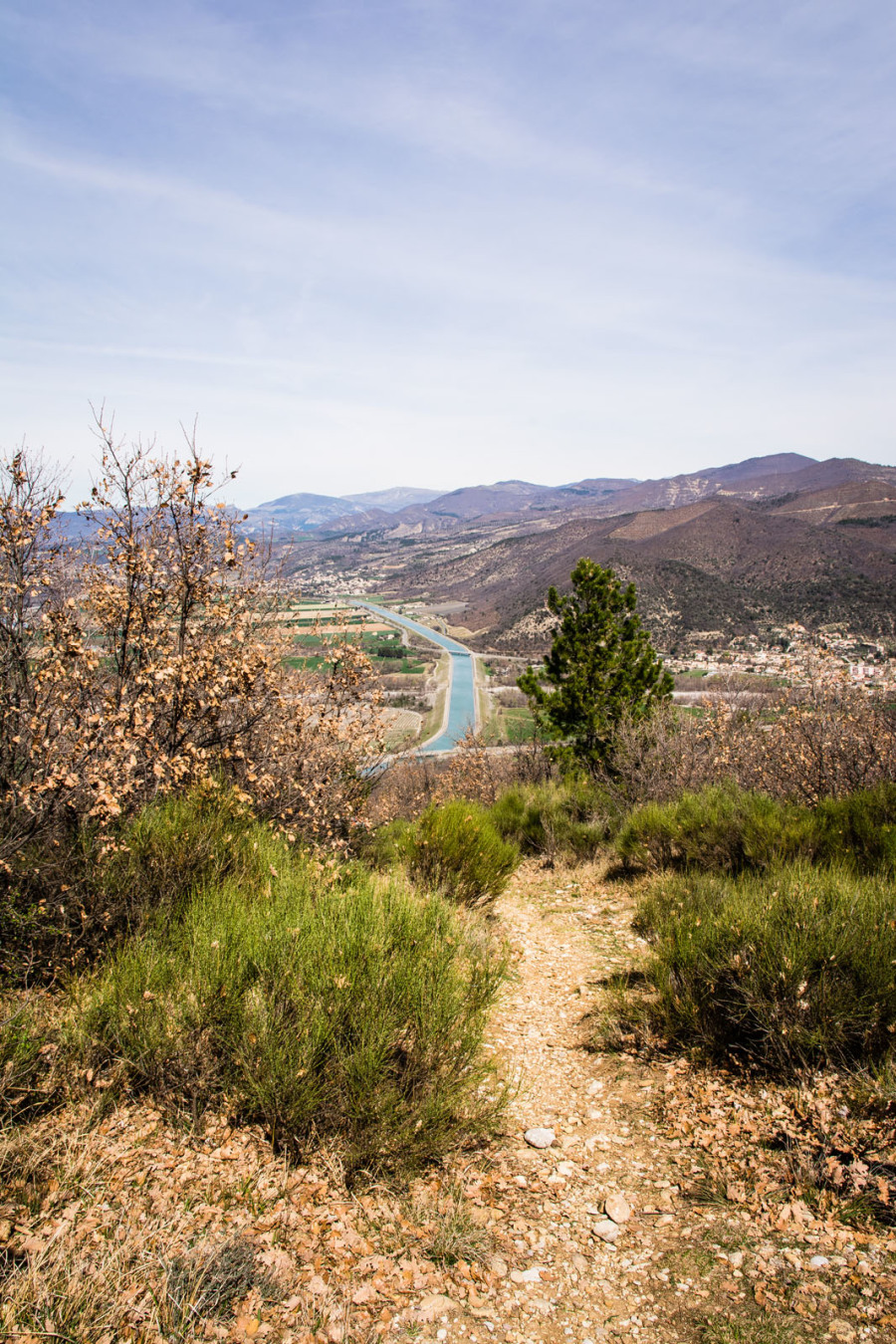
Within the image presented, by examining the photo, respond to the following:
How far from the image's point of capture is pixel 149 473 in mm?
5473

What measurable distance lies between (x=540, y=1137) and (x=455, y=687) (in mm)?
69462

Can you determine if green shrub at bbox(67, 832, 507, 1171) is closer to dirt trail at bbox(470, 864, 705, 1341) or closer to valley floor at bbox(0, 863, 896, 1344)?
valley floor at bbox(0, 863, 896, 1344)

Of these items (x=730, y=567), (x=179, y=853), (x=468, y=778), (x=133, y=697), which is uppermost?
(x=730, y=567)

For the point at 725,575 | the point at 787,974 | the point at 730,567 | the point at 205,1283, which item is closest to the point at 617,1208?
the point at 787,974

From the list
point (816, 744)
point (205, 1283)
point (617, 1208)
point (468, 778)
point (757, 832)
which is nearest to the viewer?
point (205, 1283)

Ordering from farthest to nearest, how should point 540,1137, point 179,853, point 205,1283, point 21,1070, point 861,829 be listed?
point 861,829 < point 179,853 < point 540,1137 < point 21,1070 < point 205,1283

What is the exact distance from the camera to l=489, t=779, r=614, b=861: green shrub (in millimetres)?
7941

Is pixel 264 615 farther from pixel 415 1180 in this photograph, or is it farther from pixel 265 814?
pixel 415 1180

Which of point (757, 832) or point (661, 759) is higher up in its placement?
point (757, 832)

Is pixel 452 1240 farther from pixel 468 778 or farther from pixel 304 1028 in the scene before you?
pixel 468 778

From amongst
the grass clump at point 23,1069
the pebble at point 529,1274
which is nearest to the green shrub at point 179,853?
the grass clump at point 23,1069

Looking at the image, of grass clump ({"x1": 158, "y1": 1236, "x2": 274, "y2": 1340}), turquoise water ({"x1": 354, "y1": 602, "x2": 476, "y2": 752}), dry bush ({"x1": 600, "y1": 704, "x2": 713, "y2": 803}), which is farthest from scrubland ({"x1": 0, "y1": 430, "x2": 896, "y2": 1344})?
turquoise water ({"x1": 354, "y1": 602, "x2": 476, "y2": 752})

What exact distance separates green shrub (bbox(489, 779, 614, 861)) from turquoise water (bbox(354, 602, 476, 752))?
2441 cm

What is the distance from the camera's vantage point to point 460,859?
19.6ft
